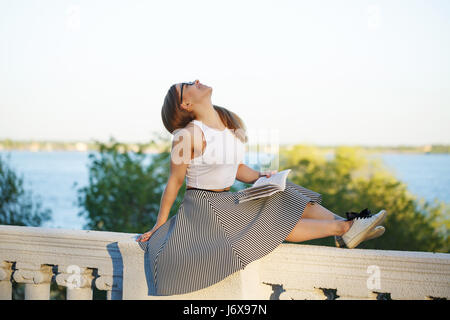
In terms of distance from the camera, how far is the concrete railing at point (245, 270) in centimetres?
230

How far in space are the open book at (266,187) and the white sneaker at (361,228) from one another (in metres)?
0.45

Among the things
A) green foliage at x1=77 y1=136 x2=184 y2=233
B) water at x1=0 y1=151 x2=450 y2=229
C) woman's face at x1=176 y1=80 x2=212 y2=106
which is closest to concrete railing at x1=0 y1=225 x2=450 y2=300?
woman's face at x1=176 y1=80 x2=212 y2=106

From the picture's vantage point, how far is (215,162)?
2998mm

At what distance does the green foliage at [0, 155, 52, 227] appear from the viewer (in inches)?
398

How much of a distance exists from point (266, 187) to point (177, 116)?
0.86 meters

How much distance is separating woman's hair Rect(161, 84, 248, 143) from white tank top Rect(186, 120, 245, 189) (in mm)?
92

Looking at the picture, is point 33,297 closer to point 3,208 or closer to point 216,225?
point 216,225

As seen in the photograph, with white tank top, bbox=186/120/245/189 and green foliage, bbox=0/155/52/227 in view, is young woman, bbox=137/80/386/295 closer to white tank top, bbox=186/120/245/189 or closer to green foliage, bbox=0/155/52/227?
white tank top, bbox=186/120/245/189

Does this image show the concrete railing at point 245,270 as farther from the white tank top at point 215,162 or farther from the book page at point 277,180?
the white tank top at point 215,162

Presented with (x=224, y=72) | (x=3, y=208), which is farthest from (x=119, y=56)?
(x=3, y=208)

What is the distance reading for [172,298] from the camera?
8.25 ft

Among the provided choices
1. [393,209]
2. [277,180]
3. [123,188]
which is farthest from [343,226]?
[393,209]

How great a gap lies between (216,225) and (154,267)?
405 mm

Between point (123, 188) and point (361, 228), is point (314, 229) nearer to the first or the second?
point (361, 228)
